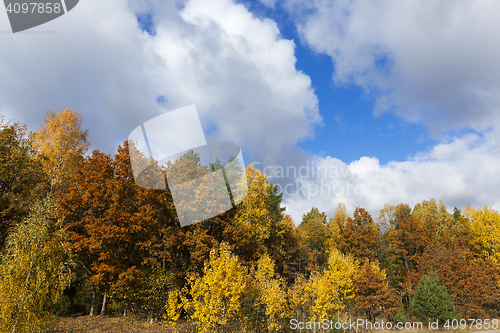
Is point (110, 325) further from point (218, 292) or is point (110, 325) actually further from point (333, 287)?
point (333, 287)

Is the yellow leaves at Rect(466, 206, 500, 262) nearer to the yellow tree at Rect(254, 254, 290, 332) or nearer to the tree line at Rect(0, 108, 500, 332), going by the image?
the tree line at Rect(0, 108, 500, 332)

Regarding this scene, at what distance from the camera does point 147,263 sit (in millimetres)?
21453

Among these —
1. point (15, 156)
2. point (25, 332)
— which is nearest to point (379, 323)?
point (25, 332)

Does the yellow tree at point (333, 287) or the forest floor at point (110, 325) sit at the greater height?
the yellow tree at point (333, 287)

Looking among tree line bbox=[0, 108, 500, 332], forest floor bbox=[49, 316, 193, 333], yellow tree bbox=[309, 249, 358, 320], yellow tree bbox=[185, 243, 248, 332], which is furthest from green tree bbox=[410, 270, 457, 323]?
A: forest floor bbox=[49, 316, 193, 333]

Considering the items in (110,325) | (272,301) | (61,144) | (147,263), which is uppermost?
(61,144)

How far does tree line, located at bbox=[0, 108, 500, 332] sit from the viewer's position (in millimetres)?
10141

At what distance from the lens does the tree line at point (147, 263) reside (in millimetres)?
10141

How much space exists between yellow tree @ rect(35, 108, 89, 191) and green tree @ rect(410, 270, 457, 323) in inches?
1366

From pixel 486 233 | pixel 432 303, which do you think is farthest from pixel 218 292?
pixel 486 233

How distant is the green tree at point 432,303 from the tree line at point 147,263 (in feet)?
0.29

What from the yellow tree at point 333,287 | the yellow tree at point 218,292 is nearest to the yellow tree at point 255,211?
the yellow tree at point 333,287

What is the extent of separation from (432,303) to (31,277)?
95.4 ft

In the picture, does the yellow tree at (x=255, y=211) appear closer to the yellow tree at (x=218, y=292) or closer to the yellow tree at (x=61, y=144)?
the yellow tree at (x=218, y=292)
